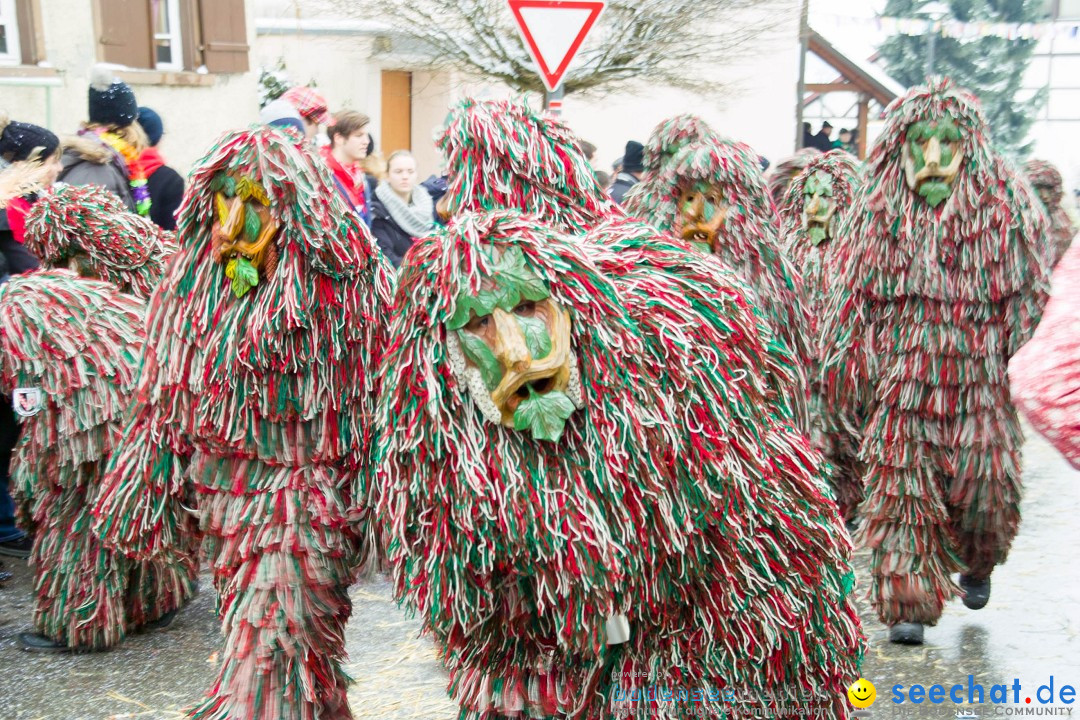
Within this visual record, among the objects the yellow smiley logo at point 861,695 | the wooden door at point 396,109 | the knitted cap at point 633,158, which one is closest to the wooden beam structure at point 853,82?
the wooden door at point 396,109

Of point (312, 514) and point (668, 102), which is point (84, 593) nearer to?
point (312, 514)

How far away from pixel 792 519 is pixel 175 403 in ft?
5.50

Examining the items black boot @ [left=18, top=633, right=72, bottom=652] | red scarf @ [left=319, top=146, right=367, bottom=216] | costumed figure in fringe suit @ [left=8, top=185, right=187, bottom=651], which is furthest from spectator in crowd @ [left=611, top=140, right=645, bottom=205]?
black boot @ [left=18, top=633, right=72, bottom=652]

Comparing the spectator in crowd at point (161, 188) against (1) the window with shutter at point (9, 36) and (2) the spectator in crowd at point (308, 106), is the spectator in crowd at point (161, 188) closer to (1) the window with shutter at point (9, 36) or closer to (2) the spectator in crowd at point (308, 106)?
(2) the spectator in crowd at point (308, 106)

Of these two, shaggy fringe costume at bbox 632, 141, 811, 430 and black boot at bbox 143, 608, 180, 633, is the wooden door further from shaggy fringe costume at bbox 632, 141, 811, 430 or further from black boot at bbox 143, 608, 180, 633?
shaggy fringe costume at bbox 632, 141, 811, 430

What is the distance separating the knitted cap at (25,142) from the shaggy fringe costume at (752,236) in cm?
291

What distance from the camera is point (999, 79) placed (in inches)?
1033

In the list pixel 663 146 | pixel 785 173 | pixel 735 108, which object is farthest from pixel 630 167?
pixel 735 108

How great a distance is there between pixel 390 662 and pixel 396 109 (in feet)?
50.6

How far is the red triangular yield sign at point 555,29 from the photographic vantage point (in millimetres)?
5637

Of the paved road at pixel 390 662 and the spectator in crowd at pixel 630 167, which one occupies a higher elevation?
the spectator in crowd at pixel 630 167

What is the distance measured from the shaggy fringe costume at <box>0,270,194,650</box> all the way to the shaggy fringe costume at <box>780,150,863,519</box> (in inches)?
106

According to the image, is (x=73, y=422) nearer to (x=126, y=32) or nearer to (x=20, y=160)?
(x=20, y=160)

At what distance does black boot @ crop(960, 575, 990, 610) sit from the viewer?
15.6ft
